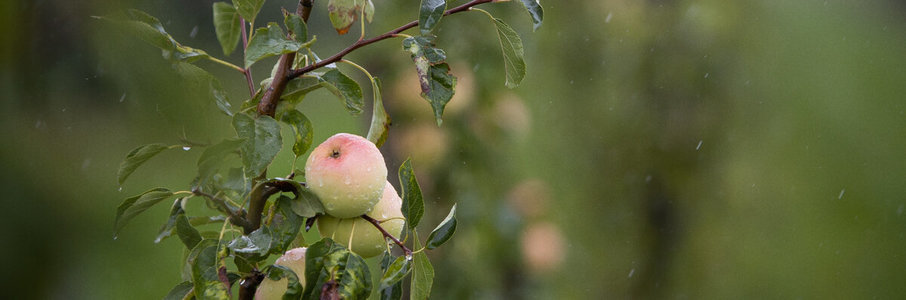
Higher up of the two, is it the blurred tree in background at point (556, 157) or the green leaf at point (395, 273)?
the green leaf at point (395, 273)

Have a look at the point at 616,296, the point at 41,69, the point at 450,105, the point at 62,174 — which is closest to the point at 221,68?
the point at 62,174

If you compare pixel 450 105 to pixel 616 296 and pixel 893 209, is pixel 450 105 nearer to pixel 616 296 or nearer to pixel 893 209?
pixel 616 296

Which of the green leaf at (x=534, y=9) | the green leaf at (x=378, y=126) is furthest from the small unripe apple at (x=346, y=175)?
the green leaf at (x=534, y=9)

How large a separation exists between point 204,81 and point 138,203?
66 millimetres

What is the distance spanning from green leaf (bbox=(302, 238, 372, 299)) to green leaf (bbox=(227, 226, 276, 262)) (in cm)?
2

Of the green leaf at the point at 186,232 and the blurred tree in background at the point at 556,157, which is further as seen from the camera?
the blurred tree in background at the point at 556,157

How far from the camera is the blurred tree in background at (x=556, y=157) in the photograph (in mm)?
1075

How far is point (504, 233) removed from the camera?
1.10m

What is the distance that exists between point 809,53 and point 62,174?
283 cm

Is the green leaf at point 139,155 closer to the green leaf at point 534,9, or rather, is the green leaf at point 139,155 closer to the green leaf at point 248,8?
the green leaf at point 248,8

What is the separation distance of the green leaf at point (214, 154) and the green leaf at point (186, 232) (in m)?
0.04

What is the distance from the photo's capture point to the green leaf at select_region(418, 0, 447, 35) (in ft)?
1.19

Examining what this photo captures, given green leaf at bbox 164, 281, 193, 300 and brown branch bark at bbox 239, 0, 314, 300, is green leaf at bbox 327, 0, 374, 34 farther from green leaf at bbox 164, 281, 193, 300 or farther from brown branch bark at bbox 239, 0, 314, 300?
green leaf at bbox 164, 281, 193, 300

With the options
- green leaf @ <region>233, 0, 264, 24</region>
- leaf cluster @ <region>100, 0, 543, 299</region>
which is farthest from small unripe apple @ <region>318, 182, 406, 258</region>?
green leaf @ <region>233, 0, 264, 24</region>
